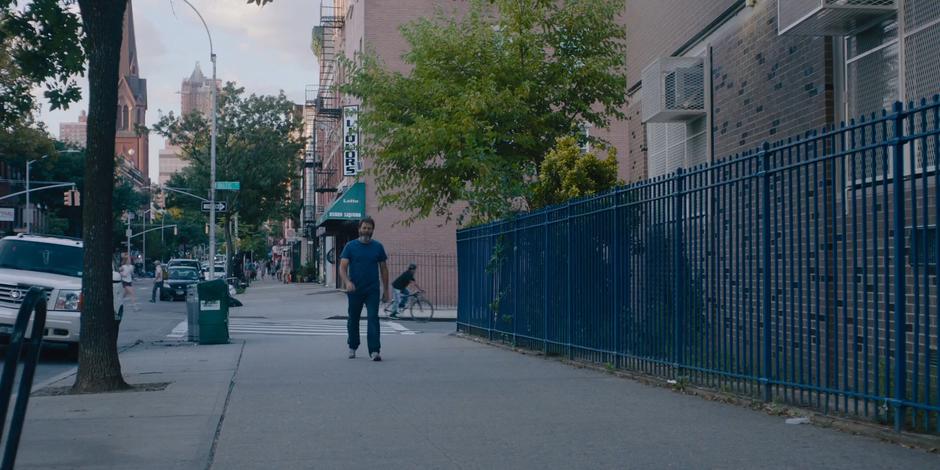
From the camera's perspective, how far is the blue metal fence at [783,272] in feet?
21.4

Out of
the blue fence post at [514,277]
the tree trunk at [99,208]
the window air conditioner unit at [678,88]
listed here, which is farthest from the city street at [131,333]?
the window air conditioner unit at [678,88]

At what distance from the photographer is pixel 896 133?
21.2 feet

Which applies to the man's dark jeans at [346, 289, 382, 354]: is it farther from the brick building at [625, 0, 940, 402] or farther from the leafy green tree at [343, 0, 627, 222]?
the leafy green tree at [343, 0, 627, 222]

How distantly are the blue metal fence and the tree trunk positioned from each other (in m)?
5.27

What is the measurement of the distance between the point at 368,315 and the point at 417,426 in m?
5.68

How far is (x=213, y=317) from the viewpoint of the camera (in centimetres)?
1730

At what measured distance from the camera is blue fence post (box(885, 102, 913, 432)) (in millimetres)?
6410

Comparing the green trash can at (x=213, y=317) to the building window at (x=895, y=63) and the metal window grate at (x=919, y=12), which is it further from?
the metal window grate at (x=919, y=12)

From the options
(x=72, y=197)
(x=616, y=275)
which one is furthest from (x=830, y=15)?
(x=72, y=197)

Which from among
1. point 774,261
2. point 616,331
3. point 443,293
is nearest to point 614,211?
point 616,331

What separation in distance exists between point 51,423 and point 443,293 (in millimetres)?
29154

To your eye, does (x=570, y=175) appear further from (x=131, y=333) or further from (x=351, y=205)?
(x=351, y=205)

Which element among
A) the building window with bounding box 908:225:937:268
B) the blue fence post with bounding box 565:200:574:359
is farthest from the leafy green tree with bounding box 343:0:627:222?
the building window with bounding box 908:225:937:268

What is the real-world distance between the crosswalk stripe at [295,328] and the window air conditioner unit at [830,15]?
13.5 metres
